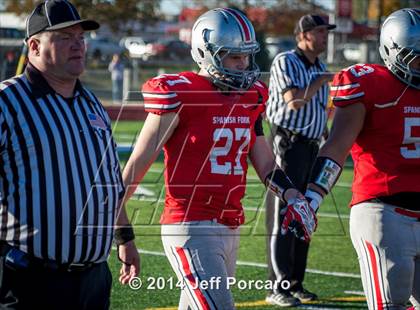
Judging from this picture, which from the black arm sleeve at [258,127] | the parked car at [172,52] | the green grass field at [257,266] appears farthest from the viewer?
the parked car at [172,52]

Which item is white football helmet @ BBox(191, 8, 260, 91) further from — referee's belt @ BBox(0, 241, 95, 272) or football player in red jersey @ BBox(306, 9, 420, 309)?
referee's belt @ BBox(0, 241, 95, 272)

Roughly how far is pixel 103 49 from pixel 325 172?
33.0 m

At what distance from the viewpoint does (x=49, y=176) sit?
3.71 meters

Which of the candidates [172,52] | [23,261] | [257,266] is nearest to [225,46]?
[23,261]

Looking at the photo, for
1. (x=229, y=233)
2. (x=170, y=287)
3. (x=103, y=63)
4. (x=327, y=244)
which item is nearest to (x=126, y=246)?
(x=229, y=233)

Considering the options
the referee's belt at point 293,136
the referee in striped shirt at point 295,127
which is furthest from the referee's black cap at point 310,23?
the referee's belt at point 293,136

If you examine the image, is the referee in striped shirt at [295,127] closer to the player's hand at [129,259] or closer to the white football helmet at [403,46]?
the white football helmet at [403,46]

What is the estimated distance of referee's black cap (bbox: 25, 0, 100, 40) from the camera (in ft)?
12.7

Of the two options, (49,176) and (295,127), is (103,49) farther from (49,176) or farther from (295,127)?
(49,176)

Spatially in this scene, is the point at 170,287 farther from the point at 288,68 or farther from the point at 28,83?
the point at 28,83

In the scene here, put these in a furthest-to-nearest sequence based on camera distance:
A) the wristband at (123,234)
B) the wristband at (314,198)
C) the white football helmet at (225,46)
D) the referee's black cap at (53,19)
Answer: the white football helmet at (225,46) → the wristband at (314,198) → the wristband at (123,234) → the referee's black cap at (53,19)

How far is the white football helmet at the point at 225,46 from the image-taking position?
455cm

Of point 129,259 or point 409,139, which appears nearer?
point 129,259

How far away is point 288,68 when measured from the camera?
679cm
